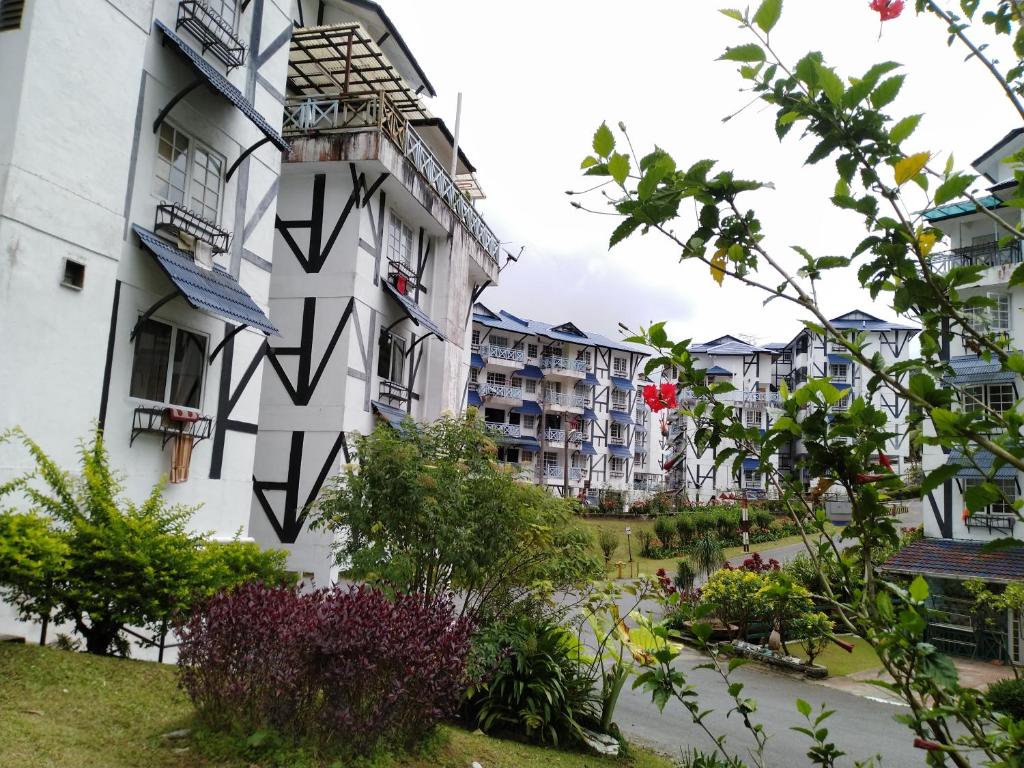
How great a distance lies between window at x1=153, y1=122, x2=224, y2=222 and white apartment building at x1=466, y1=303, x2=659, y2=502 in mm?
34225

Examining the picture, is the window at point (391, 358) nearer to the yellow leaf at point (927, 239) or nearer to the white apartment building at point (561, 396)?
the yellow leaf at point (927, 239)

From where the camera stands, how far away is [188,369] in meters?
10.6

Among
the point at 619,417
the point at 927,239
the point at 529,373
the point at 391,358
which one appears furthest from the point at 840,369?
the point at 927,239

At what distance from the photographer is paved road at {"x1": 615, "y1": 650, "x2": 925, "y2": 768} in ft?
29.4

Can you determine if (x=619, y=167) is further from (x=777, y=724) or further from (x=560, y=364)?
(x=560, y=364)

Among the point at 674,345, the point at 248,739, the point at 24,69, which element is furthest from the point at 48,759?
the point at 24,69

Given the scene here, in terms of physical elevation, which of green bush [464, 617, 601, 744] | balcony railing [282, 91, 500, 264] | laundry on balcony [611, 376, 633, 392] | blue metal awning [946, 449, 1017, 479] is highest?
laundry on balcony [611, 376, 633, 392]

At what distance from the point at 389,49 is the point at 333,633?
17.7 meters

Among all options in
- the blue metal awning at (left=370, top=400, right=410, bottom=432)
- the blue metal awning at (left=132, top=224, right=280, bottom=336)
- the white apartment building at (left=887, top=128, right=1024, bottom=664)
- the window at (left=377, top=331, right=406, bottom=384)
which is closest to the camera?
the blue metal awning at (left=132, top=224, right=280, bottom=336)

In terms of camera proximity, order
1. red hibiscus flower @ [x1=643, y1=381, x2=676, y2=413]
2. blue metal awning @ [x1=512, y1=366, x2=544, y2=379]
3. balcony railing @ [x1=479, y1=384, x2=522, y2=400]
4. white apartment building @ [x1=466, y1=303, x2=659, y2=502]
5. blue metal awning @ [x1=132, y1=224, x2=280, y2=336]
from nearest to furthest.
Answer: red hibiscus flower @ [x1=643, y1=381, x2=676, y2=413] < blue metal awning @ [x1=132, y1=224, x2=280, y2=336] < balcony railing @ [x1=479, y1=384, x2=522, y2=400] < white apartment building @ [x1=466, y1=303, x2=659, y2=502] < blue metal awning @ [x1=512, y1=366, x2=544, y2=379]

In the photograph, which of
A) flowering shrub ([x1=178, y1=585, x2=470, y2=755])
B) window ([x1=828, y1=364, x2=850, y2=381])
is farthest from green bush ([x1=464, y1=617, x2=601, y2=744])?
window ([x1=828, y1=364, x2=850, y2=381])

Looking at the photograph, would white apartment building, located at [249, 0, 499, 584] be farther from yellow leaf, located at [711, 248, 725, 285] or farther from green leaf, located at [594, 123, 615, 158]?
green leaf, located at [594, 123, 615, 158]

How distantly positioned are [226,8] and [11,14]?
4153mm

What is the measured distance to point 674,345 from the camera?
8.78 ft
